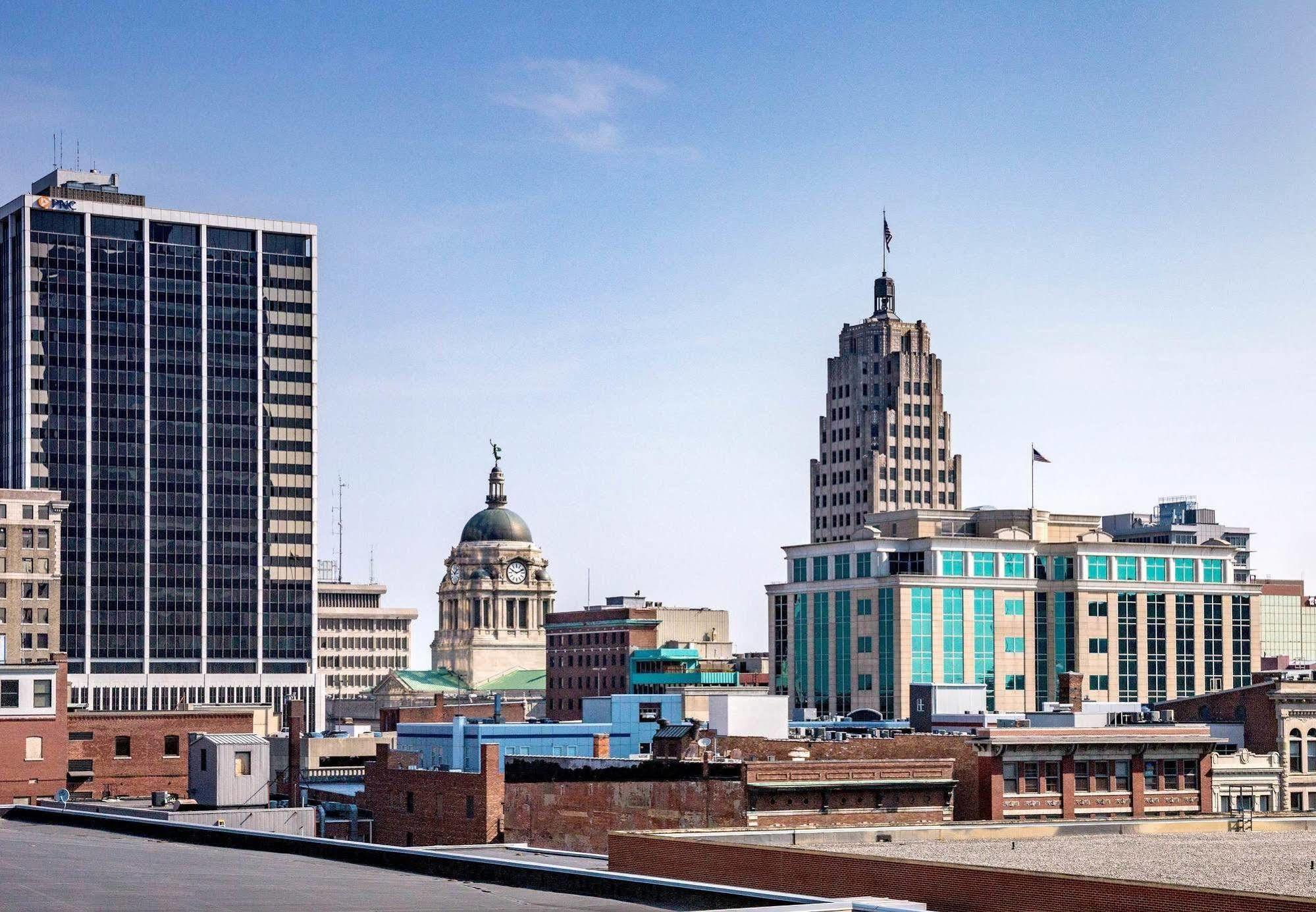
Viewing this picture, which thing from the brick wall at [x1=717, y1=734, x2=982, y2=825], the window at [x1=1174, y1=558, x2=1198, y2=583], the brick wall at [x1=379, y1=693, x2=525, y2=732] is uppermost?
the window at [x1=1174, y1=558, x2=1198, y2=583]

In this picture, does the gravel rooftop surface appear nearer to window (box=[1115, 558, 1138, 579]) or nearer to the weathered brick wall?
the weathered brick wall

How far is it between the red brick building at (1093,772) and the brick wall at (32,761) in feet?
159

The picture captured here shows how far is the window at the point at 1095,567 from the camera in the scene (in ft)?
603

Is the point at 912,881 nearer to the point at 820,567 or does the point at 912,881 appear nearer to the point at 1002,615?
the point at 1002,615

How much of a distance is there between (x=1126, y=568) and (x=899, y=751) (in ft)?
340

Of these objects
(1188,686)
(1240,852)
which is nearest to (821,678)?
(1188,686)

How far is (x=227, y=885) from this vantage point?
41.4 meters

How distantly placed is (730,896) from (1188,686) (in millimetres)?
152796

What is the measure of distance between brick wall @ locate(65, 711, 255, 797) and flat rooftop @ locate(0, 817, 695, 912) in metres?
70.9

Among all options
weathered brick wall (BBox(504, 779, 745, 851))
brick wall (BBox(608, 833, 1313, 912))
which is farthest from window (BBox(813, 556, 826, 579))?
brick wall (BBox(608, 833, 1313, 912))

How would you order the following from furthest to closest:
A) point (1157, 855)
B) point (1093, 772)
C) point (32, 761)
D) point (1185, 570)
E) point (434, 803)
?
point (1185, 570)
point (32, 761)
point (434, 803)
point (1093, 772)
point (1157, 855)

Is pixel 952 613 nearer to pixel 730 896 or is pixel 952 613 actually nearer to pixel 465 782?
pixel 465 782

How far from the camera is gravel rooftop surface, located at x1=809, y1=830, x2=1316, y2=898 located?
49625mm

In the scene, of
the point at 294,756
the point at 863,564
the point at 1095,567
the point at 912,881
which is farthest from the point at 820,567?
the point at 912,881
